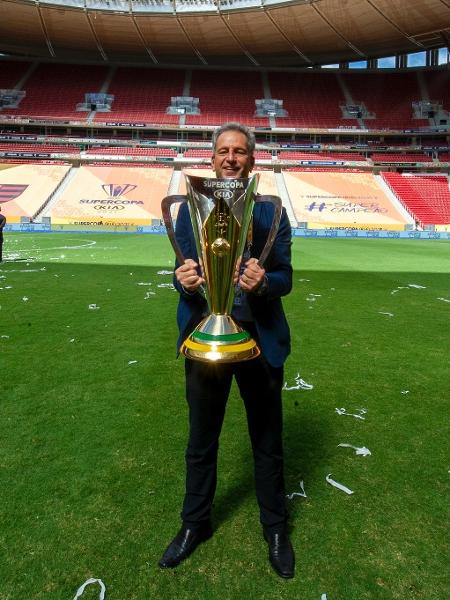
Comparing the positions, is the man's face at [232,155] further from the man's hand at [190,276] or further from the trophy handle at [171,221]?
the man's hand at [190,276]

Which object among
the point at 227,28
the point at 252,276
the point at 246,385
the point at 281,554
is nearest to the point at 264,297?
the point at 252,276

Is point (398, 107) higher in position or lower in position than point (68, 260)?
higher

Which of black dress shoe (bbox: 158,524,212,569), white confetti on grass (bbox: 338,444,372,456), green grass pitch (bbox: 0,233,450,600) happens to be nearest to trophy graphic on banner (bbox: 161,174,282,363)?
black dress shoe (bbox: 158,524,212,569)

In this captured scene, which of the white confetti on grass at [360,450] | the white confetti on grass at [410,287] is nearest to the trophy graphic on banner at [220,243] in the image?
the white confetti on grass at [360,450]

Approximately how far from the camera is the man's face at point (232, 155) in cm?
200

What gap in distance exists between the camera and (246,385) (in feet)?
6.98

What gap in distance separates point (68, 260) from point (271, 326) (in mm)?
12629

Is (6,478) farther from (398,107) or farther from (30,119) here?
(398,107)

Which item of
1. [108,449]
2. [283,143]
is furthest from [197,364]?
[283,143]

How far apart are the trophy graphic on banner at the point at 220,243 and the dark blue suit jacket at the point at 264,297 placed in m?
0.18

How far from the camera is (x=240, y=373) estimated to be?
2.12 m

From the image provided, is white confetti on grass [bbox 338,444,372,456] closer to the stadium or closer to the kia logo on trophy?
the stadium

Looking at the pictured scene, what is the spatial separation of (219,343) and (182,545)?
1.05 m

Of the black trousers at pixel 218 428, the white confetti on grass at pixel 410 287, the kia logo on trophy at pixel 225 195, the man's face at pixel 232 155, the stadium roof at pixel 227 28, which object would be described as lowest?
the white confetti on grass at pixel 410 287
